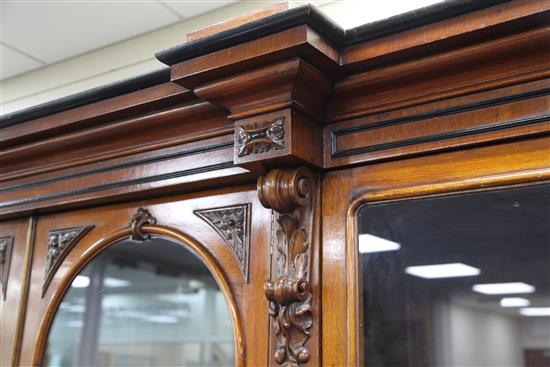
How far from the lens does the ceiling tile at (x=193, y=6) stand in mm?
1437

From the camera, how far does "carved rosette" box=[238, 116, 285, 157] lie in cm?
98

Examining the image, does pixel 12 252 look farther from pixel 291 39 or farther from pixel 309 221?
pixel 291 39

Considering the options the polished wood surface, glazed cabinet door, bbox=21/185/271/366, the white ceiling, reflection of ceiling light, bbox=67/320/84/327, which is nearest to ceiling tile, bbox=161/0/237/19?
the white ceiling

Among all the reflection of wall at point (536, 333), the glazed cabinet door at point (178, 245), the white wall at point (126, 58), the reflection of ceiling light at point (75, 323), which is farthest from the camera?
the reflection of ceiling light at point (75, 323)

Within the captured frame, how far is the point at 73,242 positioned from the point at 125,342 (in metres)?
2.36

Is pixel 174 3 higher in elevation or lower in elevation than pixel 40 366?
higher

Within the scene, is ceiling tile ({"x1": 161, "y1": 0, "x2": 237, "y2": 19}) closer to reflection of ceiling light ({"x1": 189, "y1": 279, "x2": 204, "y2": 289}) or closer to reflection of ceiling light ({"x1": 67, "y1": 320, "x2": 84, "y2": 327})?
reflection of ceiling light ({"x1": 67, "y1": 320, "x2": 84, "y2": 327})

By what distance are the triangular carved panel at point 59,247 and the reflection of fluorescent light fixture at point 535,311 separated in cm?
91

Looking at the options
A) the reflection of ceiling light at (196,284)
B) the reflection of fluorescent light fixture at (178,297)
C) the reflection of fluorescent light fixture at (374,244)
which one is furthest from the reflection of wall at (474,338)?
the reflection of fluorescent light fixture at (178,297)

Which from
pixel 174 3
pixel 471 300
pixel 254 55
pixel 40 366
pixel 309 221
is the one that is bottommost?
pixel 40 366

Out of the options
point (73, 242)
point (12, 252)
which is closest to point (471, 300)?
point (73, 242)

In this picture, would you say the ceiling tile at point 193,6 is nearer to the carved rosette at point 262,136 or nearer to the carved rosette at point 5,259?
the carved rosette at point 262,136

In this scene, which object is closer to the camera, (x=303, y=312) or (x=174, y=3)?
(x=303, y=312)

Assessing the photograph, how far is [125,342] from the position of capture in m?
3.58
